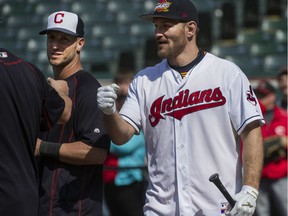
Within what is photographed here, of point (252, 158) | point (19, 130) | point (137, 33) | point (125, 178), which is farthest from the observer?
point (137, 33)

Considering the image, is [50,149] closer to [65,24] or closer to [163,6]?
[65,24]

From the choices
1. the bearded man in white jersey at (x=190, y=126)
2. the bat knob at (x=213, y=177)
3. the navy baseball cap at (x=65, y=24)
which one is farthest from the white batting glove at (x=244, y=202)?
the navy baseball cap at (x=65, y=24)

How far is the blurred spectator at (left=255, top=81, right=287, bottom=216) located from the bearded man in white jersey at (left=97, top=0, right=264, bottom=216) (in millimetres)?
3417

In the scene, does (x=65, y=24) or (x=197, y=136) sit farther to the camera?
(x=65, y=24)

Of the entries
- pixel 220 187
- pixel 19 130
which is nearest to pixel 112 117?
pixel 19 130

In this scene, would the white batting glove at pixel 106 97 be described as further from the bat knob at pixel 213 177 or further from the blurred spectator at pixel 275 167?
the blurred spectator at pixel 275 167

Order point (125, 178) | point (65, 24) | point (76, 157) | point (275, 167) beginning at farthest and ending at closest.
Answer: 1. point (125, 178)
2. point (275, 167)
3. point (65, 24)
4. point (76, 157)

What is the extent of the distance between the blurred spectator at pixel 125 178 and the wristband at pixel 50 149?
139 inches

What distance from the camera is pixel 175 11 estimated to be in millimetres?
4074

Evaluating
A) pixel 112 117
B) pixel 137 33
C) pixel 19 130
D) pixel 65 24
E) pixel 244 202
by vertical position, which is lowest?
pixel 244 202

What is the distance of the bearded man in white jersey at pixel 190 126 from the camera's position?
3852 millimetres

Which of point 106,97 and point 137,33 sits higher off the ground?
point 137,33

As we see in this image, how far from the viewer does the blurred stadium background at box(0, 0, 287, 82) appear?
11.8 m

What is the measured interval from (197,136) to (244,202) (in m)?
0.47
